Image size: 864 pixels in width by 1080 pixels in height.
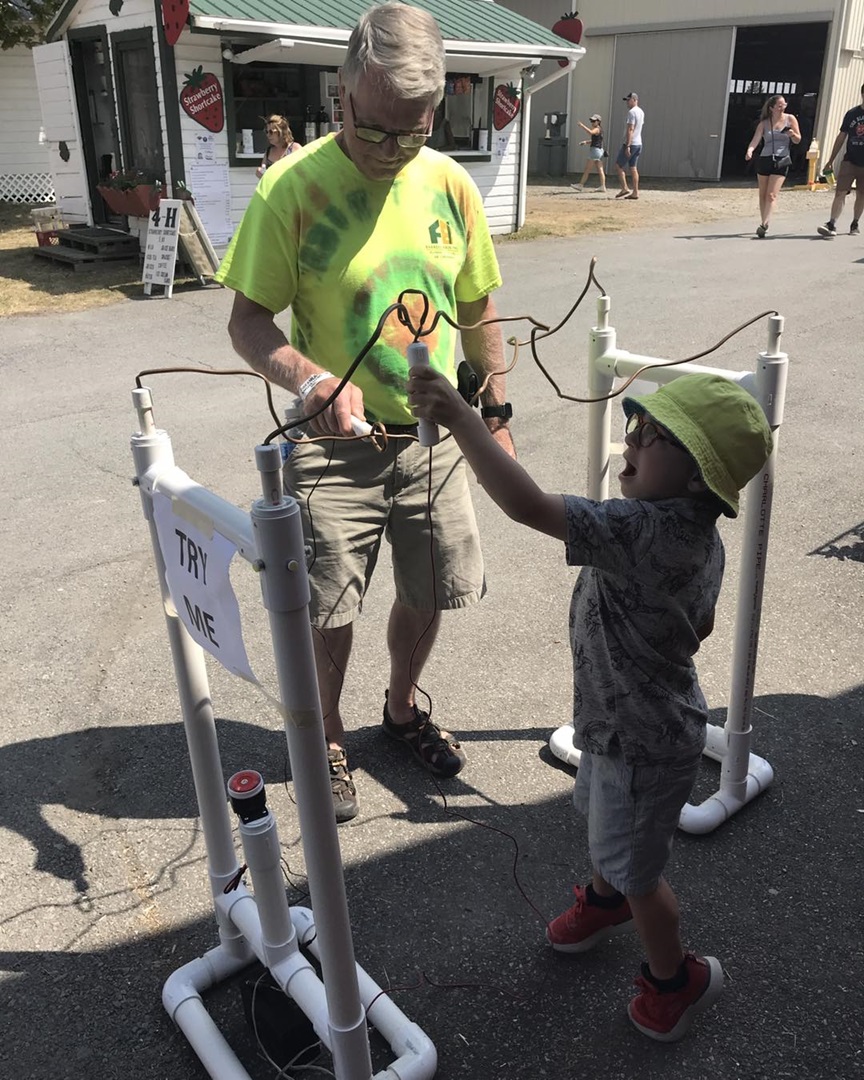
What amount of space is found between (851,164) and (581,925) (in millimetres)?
13304

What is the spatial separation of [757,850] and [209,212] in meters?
10.9

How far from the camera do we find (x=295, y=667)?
1.49 metres

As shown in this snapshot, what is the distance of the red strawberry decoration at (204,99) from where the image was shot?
11.0 metres

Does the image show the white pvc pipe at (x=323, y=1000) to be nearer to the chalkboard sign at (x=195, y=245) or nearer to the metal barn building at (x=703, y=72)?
the chalkboard sign at (x=195, y=245)

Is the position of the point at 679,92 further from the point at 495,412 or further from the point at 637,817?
the point at 637,817

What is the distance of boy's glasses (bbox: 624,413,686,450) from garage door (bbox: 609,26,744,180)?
74.9ft

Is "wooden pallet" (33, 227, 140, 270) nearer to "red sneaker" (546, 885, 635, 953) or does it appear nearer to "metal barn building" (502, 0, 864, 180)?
"red sneaker" (546, 885, 635, 953)

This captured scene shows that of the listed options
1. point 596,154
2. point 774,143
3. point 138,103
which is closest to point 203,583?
point 138,103

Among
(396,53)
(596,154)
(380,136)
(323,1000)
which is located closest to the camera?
(323,1000)

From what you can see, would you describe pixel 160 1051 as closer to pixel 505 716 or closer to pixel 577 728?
pixel 577 728

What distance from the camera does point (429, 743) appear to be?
2967mm

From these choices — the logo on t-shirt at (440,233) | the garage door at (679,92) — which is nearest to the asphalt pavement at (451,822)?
the logo on t-shirt at (440,233)

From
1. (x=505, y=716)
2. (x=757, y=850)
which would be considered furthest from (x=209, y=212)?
(x=757, y=850)

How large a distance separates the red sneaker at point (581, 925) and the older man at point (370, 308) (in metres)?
0.74
